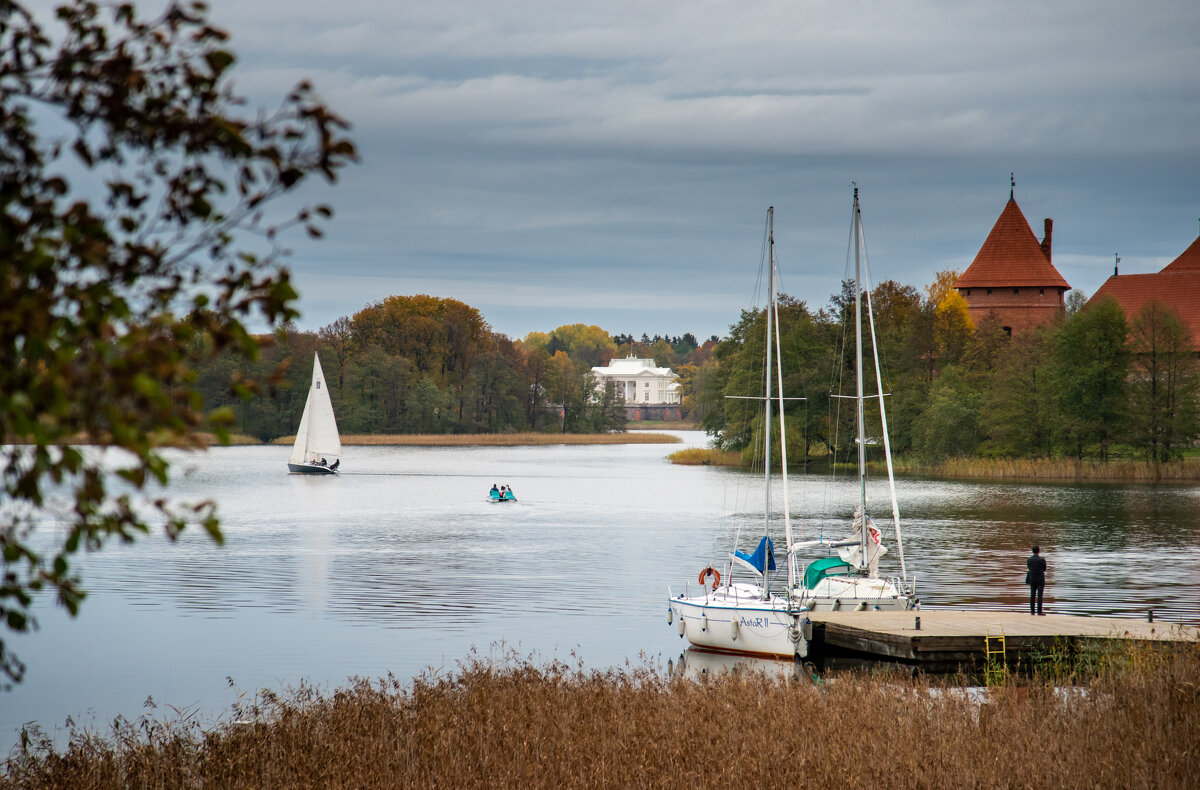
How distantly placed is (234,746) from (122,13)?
24.7ft

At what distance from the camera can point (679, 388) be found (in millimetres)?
195000

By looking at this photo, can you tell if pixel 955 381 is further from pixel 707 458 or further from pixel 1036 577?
pixel 1036 577

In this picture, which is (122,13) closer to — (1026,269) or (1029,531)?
(1029,531)

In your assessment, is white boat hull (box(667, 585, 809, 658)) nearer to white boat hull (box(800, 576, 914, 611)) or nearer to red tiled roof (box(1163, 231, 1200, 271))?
white boat hull (box(800, 576, 914, 611))

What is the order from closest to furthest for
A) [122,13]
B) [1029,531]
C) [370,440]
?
[122,13] → [1029,531] → [370,440]

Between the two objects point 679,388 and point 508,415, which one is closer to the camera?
point 508,415

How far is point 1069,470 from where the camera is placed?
65750mm

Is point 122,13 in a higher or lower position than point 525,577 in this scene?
higher

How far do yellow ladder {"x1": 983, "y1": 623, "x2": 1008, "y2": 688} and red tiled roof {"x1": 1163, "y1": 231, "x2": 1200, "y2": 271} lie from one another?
90258 mm

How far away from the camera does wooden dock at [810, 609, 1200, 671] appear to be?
15.7 metres

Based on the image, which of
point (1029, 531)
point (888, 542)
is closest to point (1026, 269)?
point (1029, 531)

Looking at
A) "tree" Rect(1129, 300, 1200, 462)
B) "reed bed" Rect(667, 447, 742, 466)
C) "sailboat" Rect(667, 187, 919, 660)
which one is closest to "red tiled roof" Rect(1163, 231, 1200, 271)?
"tree" Rect(1129, 300, 1200, 462)

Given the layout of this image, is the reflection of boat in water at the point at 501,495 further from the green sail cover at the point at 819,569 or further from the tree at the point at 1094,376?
the tree at the point at 1094,376

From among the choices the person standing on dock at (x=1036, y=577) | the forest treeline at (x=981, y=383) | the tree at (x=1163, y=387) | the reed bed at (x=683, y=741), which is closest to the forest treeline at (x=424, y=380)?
the forest treeline at (x=981, y=383)
